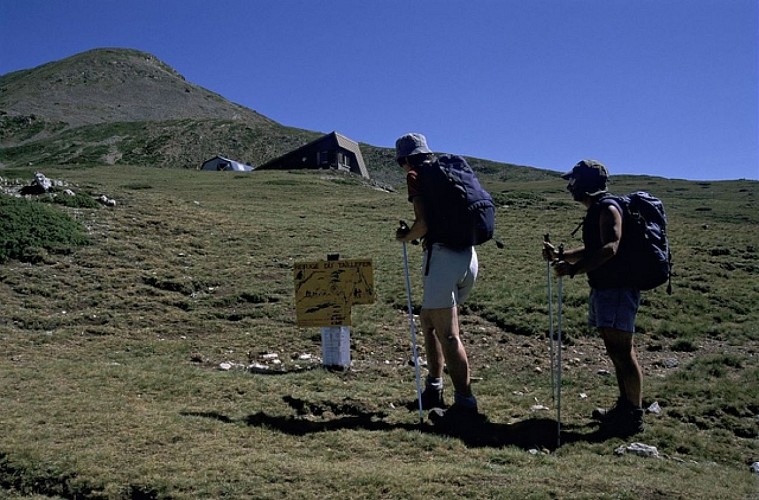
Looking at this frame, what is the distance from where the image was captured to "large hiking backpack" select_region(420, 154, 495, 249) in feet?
16.2

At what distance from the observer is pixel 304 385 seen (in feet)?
20.2

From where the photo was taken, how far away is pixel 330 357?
6.87 metres

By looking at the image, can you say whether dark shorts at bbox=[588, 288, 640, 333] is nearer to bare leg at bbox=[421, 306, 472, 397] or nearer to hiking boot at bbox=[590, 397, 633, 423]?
hiking boot at bbox=[590, 397, 633, 423]

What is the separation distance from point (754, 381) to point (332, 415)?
4.12 metres

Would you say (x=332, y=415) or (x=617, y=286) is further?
(x=332, y=415)

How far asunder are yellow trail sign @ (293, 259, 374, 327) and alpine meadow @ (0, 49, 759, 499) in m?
0.55

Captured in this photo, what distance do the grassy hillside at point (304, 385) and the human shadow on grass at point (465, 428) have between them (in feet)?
0.09

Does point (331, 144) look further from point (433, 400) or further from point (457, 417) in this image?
point (457, 417)

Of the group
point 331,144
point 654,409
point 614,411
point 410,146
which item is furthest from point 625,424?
point 331,144

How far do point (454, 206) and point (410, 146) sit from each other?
2.32 feet

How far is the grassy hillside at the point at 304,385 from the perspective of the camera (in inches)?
157

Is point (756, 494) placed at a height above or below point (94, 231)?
below

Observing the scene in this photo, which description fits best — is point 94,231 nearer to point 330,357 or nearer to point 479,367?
point 330,357

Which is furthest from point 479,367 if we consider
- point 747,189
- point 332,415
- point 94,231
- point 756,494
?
point 747,189
